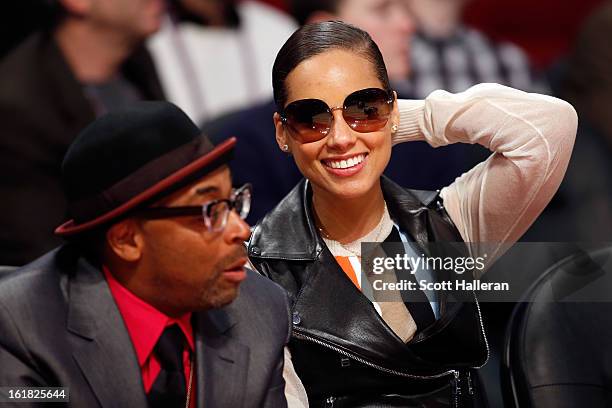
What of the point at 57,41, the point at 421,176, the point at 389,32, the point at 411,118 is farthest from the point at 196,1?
the point at 411,118

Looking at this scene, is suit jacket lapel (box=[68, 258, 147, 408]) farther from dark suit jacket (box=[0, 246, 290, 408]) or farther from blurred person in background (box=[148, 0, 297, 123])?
blurred person in background (box=[148, 0, 297, 123])

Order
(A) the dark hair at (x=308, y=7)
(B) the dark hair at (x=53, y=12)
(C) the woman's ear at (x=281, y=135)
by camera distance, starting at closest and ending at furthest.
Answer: (C) the woman's ear at (x=281, y=135) < (A) the dark hair at (x=308, y=7) < (B) the dark hair at (x=53, y=12)

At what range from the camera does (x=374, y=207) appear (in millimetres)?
2615

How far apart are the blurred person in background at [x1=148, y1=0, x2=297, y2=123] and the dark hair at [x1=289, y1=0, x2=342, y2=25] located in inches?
49.1

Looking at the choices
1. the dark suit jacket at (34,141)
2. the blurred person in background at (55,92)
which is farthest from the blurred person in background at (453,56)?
the dark suit jacket at (34,141)

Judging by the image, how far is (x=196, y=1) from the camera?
17.7ft

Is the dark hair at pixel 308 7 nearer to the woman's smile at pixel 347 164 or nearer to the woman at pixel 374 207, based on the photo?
the woman at pixel 374 207

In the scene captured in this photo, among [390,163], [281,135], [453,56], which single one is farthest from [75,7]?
[281,135]

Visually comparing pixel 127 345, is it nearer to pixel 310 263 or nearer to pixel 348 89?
pixel 310 263

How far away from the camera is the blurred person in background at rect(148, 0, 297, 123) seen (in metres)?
5.35

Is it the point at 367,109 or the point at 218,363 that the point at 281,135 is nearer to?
the point at 367,109

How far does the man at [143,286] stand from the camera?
7.73ft

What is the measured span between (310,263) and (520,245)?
445mm

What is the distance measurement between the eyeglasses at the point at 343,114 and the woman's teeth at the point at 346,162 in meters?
0.05
